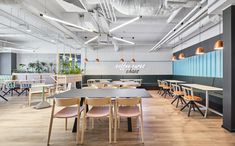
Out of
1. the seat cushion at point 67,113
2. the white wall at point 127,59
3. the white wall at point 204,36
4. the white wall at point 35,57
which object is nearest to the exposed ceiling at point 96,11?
the white wall at point 204,36

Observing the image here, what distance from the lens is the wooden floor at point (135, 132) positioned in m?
2.92

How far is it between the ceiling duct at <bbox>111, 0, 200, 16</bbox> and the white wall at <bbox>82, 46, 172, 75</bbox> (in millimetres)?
7718

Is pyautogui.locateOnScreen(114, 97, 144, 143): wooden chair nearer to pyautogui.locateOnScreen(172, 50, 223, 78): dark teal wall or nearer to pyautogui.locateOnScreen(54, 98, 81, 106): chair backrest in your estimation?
pyautogui.locateOnScreen(54, 98, 81, 106): chair backrest

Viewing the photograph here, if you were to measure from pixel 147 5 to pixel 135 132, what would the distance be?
272 centimetres

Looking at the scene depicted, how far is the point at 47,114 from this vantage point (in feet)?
16.0

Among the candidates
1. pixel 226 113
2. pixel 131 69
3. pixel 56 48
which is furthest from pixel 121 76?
pixel 226 113

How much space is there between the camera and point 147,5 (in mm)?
3260

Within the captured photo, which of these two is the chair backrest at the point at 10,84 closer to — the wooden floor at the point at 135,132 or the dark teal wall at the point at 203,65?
the wooden floor at the point at 135,132

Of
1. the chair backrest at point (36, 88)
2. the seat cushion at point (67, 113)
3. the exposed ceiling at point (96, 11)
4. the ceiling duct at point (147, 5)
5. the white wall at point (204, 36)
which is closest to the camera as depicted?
the seat cushion at point (67, 113)

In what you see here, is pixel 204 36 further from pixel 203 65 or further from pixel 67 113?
pixel 67 113

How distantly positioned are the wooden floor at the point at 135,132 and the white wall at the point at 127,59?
6.92m

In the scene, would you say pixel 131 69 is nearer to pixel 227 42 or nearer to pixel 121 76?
pixel 121 76

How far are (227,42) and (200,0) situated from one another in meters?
1.12

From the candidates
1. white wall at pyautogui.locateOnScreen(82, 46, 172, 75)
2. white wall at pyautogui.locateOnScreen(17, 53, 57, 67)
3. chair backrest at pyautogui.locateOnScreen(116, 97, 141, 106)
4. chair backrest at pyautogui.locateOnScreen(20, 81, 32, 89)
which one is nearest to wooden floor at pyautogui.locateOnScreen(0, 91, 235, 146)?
chair backrest at pyautogui.locateOnScreen(116, 97, 141, 106)
